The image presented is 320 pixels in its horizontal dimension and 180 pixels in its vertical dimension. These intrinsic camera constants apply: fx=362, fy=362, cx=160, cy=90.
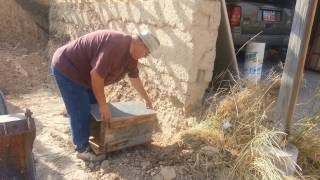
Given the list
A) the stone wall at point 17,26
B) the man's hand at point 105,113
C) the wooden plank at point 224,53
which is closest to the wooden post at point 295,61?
the wooden plank at point 224,53

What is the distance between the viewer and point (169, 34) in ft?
14.2

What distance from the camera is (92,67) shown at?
3443 mm

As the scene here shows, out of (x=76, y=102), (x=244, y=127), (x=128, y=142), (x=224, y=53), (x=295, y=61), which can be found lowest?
(x=128, y=142)

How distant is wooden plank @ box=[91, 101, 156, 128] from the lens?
356cm

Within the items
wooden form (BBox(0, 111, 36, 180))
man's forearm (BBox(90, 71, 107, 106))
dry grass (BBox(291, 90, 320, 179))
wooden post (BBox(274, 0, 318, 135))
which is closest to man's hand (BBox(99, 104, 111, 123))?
man's forearm (BBox(90, 71, 107, 106))

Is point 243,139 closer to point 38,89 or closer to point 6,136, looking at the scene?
point 6,136

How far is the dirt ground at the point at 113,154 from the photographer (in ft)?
11.7

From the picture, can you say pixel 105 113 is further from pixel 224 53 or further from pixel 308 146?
pixel 308 146

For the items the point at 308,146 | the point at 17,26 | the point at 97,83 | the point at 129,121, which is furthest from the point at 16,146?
the point at 17,26

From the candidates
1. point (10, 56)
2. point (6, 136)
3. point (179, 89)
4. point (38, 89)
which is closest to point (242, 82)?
point (179, 89)

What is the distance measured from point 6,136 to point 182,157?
1.96 meters

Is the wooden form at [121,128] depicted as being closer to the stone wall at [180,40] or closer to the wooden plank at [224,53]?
the stone wall at [180,40]

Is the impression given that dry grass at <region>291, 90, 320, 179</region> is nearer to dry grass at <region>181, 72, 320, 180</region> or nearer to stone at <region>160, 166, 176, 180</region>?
dry grass at <region>181, 72, 320, 180</region>

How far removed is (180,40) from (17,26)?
18.9 feet
